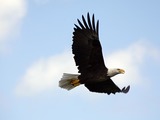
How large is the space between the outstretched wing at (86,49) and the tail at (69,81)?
277 millimetres

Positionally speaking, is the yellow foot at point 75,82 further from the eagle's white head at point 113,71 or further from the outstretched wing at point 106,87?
the eagle's white head at point 113,71

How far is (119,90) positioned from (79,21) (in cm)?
Result: 221

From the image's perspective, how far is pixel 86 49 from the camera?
15500 millimetres

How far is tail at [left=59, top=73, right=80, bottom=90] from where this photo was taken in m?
15.7

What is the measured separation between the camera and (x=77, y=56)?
15461mm

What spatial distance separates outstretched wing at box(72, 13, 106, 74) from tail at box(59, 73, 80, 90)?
10.9 inches

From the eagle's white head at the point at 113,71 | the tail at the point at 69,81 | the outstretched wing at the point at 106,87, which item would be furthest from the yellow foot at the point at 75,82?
the eagle's white head at the point at 113,71

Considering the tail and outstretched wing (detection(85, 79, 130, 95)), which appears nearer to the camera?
the tail

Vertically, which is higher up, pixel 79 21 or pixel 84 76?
pixel 79 21

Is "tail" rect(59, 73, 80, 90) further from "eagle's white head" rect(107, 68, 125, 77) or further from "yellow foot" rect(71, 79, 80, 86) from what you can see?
"eagle's white head" rect(107, 68, 125, 77)

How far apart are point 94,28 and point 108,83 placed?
1629 mm

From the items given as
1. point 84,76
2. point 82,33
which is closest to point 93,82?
point 84,76

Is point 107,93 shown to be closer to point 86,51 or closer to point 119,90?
point 119,90

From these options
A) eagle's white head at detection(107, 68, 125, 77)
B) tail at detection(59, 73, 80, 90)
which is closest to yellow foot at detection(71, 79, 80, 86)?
tail at detection(59, 73, 80, 90)
